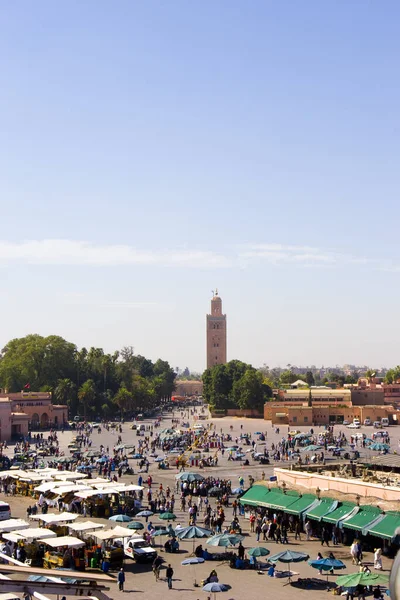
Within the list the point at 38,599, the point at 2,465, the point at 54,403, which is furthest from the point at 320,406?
the point at 38,599

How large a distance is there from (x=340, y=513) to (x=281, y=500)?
2.97 m

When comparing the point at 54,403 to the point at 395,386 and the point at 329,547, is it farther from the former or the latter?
the point at 329,547

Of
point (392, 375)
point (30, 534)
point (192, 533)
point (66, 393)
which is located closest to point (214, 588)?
point (192, 533)

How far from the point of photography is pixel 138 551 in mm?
22562

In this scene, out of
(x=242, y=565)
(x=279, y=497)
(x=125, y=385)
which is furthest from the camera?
(x=125, y=385)

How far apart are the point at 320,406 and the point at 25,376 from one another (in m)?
35.1

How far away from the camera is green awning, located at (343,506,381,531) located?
23.5 m

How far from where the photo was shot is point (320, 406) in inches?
3472

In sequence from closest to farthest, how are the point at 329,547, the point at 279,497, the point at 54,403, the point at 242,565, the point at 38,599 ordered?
the point at 38,599 → the point at 242,565 → the point at 329,547 → the point at 279,497 → the point at 54,403

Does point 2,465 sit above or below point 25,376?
below

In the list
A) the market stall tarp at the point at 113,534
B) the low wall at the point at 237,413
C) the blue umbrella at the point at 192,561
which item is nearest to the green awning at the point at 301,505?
the blue umbrella at the point at 192,561

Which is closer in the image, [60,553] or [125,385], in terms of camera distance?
[60,553]

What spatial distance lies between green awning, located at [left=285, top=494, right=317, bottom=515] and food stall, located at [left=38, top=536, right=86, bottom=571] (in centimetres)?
757

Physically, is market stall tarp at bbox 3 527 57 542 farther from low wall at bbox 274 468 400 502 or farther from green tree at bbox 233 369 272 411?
green tree at bbox 233 369 272 411
